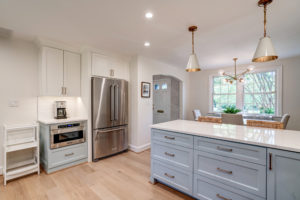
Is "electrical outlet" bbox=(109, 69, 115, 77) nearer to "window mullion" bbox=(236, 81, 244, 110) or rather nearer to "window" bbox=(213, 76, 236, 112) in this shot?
"window" bbox=(213, 76, 236, 112)

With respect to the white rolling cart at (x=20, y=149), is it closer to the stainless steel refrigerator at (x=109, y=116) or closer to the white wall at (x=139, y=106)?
the stainless steel refrigerator at (x=109, y=116)

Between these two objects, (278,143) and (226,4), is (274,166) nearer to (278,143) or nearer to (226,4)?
(278,143)

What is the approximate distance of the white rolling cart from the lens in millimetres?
2281

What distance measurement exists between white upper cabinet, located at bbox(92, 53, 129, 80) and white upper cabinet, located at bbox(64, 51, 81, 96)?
38 cm

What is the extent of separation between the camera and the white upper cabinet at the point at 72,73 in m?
2.94

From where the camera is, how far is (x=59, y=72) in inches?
112

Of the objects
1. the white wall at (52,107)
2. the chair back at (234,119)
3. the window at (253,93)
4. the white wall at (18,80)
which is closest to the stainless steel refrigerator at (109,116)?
the white wall at (52,107)

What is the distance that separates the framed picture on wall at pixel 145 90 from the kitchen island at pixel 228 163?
1690 mm

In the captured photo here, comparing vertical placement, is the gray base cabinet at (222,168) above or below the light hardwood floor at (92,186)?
above

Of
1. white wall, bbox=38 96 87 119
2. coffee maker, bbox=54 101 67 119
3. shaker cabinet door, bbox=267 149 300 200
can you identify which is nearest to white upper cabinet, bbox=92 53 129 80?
white wall, bbox=38 96 87 119

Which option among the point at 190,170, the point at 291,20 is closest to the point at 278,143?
the point at 190,170

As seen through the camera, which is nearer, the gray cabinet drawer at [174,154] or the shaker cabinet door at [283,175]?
the shaker cabinet door at [283,175]

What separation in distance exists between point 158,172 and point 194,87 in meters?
4.32

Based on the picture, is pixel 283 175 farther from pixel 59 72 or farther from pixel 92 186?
pixel 59 72
